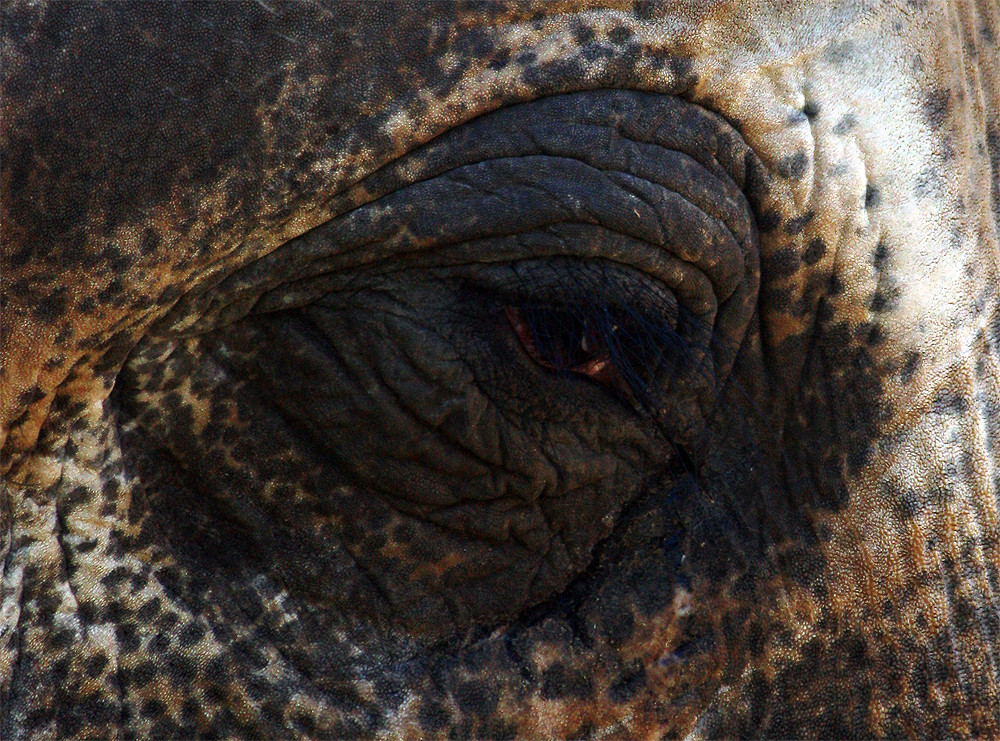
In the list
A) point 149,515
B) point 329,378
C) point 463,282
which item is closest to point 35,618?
point 149,515

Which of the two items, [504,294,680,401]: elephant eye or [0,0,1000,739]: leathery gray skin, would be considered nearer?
[0,0,1000,739]: leathery gray skin

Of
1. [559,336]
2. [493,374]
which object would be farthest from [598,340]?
[493,374]

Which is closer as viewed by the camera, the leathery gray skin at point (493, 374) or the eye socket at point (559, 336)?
the leathery gray skin at point (493, 374)

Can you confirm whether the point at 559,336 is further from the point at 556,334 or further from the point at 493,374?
the point at 493,374

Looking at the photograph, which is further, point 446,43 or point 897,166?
point 897,166

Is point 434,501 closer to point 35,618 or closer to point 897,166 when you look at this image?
point 35,618
